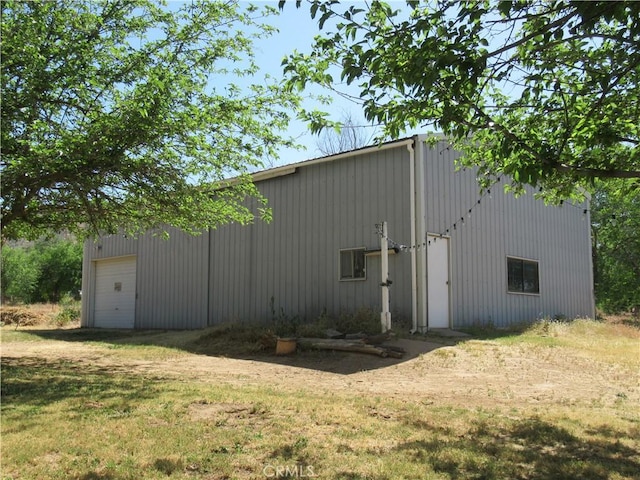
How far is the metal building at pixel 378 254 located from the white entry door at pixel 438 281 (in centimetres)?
4

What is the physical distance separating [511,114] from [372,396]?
3.88 metres

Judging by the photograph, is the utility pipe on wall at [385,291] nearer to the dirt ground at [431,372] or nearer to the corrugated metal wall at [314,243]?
the dirt ground at [431,372]

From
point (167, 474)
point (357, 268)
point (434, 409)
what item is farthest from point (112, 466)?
point (357, 268)

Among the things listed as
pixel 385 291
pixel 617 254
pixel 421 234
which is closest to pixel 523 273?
pixel 421 234

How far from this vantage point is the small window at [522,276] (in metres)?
16.2

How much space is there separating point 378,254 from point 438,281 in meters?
1.63

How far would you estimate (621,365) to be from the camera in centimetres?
971

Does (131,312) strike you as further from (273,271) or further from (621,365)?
(621,365)

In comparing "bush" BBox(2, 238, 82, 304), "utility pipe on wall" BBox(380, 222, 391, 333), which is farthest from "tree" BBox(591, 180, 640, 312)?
"bush" BBox(2, 238, 82, 304)

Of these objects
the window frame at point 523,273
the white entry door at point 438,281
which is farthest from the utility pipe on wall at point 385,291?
the window frame at point 523,273

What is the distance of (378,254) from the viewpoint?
1359 cm

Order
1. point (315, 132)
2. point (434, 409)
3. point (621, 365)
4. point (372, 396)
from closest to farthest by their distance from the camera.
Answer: point (315, 132)
point (434, 409)
point (372, 396)
point (621, 365)

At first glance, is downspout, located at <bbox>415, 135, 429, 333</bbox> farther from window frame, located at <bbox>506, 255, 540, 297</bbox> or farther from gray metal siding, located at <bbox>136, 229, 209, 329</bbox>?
gray metal siding, located at <bbox>136, 229, 209, 329</bbox>

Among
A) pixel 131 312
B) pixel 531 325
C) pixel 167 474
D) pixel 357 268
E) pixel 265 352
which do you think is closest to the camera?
pixel 167 474
